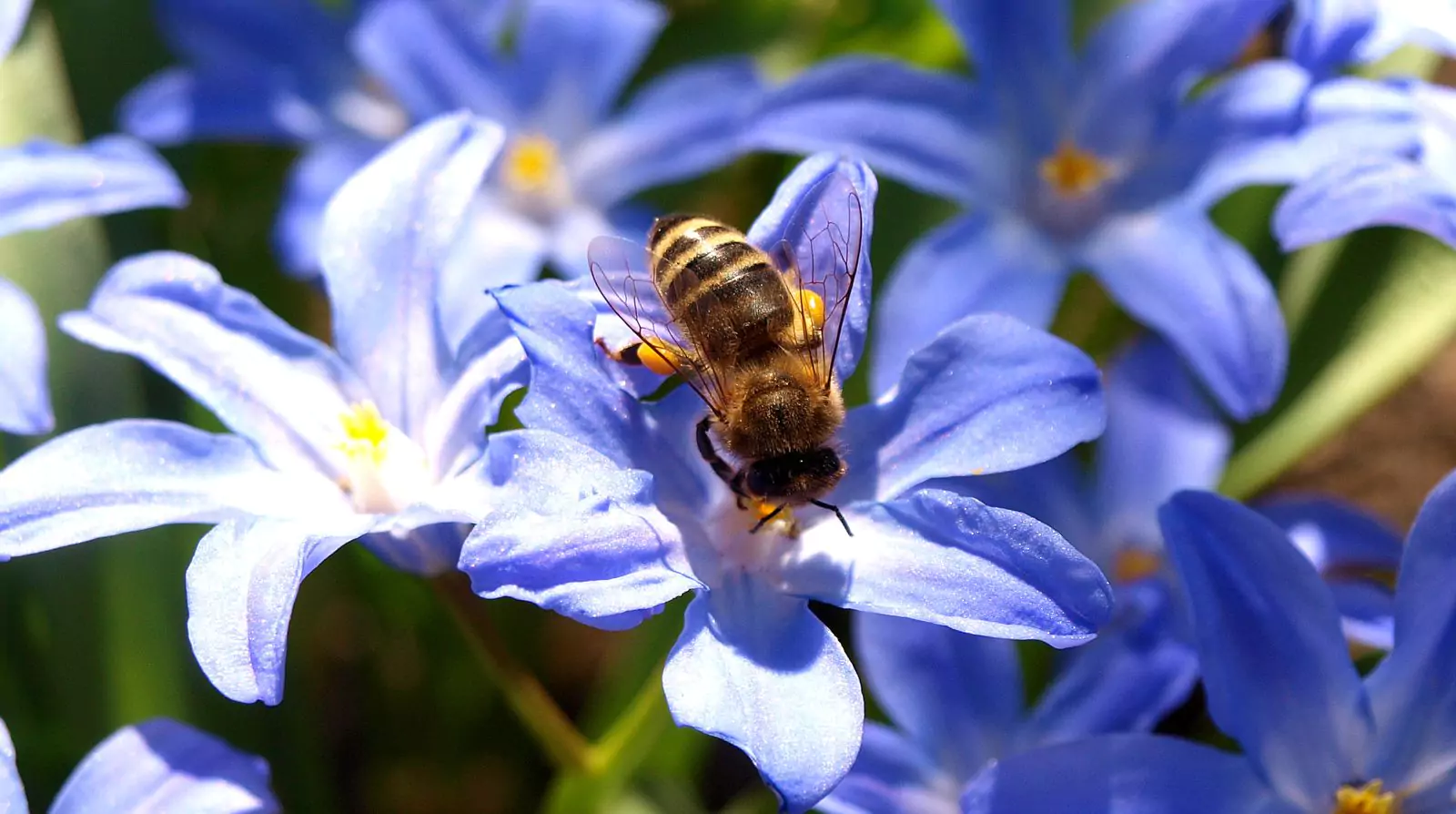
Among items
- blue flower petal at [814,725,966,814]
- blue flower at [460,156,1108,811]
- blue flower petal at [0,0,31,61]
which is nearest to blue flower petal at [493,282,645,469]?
blue flower at [460,156,1108,811]

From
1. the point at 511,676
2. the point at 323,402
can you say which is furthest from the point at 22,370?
the point at 511,676

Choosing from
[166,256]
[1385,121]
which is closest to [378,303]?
[166,256]

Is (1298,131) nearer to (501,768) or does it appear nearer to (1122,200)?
(1122,200)

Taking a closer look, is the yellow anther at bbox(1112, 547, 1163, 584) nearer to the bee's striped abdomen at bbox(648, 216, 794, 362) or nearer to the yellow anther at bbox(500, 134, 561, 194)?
the bee's striped abdomen at bbox(648, 216, 794, 362)

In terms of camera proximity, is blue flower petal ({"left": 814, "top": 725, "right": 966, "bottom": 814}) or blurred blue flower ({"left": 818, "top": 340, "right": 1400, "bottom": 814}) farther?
blurred blue flower ({"left": 818, "top": 340, "right": 1400, "bottom": 814})

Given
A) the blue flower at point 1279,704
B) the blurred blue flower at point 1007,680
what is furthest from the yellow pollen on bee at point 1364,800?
the blurred blue flower at point 1007,680

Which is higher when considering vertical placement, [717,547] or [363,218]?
[363,218]
